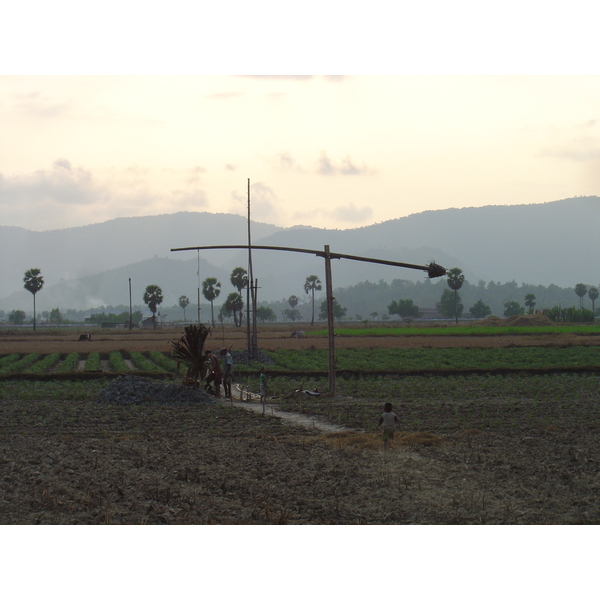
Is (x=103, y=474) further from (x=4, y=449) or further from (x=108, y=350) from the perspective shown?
(x=108, y=350)

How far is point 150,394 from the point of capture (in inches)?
1087

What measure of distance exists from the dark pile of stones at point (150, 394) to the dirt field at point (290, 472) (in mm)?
4022

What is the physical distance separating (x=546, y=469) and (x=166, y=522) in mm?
7913

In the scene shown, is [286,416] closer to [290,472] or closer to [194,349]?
[194,349]

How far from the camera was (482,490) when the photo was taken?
42.2 ft

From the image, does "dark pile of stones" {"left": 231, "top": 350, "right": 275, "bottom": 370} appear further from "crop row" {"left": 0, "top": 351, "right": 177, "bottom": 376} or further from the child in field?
the child in field

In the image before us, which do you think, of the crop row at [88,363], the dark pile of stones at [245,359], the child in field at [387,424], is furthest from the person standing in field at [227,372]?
the dark pile of stones at [245,359]

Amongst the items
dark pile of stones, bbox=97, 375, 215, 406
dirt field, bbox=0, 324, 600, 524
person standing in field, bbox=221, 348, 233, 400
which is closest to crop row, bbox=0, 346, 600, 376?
person standing in field, bbox=221, 348, 233, 400

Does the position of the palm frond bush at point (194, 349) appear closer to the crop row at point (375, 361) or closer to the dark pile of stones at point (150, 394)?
the dark pile of stones at point (150, 394)

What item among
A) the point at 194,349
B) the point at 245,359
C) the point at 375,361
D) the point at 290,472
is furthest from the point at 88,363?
the point at 290,472

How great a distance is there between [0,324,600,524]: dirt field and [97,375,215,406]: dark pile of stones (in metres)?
4.02

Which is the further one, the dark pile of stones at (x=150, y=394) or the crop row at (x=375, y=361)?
the crop row at (x=375, y=361)

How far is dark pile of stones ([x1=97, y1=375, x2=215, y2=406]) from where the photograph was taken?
26.9 meters

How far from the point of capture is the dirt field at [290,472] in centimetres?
1152
